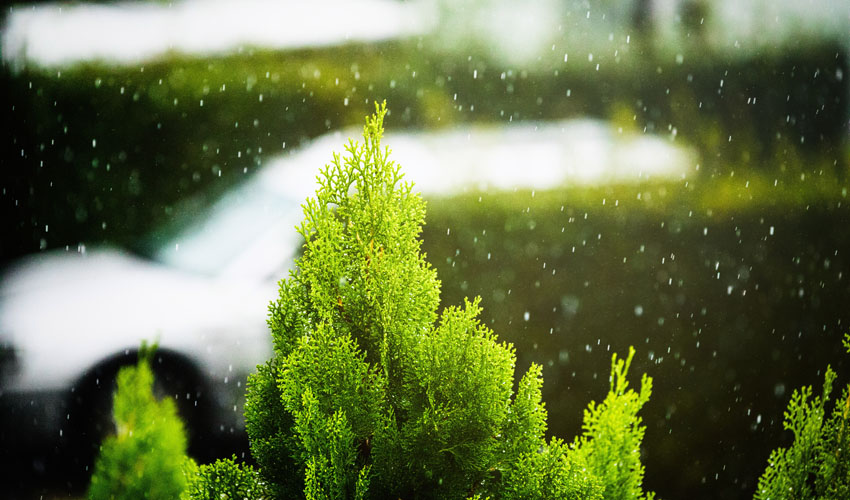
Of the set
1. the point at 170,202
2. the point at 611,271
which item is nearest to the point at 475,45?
the point at 611,271

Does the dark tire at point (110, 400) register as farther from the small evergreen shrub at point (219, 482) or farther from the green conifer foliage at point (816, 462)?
the green conifer foliage at point (816, 462)

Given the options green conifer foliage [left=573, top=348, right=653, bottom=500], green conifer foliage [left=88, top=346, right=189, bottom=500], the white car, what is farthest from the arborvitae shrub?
the white car

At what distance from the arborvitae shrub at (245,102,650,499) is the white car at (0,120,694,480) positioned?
2.40 meters

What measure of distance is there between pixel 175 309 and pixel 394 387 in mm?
2969

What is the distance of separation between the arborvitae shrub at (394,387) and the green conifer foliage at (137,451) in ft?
0.95

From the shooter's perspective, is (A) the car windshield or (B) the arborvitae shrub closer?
(B) the arborvitae shrub

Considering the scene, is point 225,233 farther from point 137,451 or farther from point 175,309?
point 137,451

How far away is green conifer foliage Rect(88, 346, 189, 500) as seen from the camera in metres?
1.42

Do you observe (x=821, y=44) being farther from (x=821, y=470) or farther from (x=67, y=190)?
(x=67, y=190)

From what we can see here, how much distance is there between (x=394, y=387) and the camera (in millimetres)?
1675

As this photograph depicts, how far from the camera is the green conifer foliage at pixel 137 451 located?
4.66 ft

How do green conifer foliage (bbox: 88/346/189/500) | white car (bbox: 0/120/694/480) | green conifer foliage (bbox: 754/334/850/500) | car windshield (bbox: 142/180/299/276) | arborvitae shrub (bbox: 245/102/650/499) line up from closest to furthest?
green conifer foliage (bbox: 88/346/189/500), arborvitae shrub (bbox: 245/102/650/499), green conifer foliage (bbox: 754/334/850/500), white car (bbox: 0/120/694/480), car windshield (bbox: 142/180/299/276)

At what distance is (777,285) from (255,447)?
4.98 meters

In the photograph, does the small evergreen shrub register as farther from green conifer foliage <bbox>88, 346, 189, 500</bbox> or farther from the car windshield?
the car windshield
